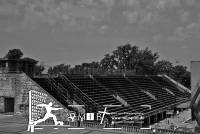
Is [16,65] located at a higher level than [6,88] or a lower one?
higher

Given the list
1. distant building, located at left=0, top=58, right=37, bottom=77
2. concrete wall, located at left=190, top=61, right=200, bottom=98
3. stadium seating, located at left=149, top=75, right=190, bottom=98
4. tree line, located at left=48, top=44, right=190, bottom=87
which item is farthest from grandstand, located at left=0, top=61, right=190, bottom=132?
tree line, located at left=48, top=44, right=190, bottom=87

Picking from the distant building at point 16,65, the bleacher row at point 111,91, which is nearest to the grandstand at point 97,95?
the bleacher row at point 111,91

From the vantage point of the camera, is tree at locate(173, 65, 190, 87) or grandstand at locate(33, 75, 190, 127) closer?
grandstand at locate(33, 75, 190, 127)

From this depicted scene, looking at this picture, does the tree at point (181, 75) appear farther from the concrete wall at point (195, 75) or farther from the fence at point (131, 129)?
the concrete wall at point (195, 75)

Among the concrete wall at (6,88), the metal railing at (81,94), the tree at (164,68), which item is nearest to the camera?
the concrete wall at (6,88)

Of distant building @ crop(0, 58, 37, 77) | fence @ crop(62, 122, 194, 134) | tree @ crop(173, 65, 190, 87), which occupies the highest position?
tree @ crop(173, 65, 190, 87)

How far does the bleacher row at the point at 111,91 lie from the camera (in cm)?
3431

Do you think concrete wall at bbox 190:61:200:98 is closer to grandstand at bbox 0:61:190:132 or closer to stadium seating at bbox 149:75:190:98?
grandstand at bbox 0:61:190:132

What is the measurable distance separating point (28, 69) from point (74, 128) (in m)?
20.2

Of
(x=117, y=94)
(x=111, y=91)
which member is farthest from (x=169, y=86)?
(x=117, y=94)

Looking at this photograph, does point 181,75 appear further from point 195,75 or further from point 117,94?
point 195,75

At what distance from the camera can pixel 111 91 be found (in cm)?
4209

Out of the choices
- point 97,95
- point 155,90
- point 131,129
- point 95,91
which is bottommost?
point 131,129

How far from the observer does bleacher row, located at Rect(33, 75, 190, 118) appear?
34.3m
